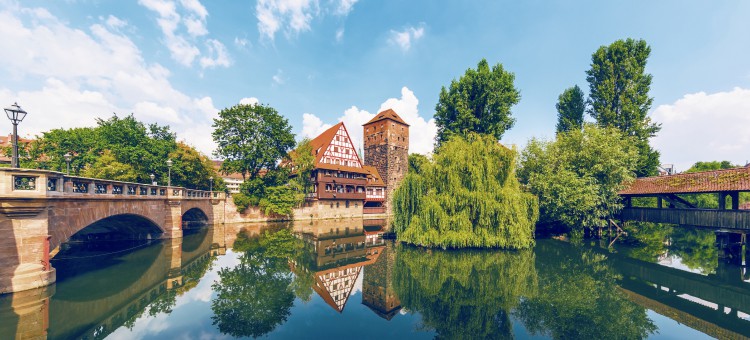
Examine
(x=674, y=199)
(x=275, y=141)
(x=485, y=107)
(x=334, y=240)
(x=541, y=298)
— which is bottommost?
(x=334, y=240)

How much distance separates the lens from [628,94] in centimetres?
3222

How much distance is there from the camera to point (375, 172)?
5428 cm

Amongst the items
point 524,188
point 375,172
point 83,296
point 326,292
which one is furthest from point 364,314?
point 375,172

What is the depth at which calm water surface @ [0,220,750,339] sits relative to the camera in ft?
28.2

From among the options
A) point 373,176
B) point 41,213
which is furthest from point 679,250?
point 41,213

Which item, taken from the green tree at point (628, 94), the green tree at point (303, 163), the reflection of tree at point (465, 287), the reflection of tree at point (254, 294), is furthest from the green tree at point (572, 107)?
the reflection of tree at point (254, 294)

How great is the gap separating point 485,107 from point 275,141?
92.1 feet

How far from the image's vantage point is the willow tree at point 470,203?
61.1 feet

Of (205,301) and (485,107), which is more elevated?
(485,107)

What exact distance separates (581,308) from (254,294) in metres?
12.4

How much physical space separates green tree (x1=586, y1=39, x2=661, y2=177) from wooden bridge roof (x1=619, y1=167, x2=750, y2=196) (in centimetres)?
1113

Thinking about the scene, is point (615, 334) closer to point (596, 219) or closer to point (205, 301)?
point (205, 301)

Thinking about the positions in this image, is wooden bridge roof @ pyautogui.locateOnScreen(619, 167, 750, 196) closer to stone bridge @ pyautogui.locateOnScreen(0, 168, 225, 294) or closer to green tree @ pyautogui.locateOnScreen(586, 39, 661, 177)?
green tree @ pyautogui.locateOnScreen(586, 39, 661, 177)

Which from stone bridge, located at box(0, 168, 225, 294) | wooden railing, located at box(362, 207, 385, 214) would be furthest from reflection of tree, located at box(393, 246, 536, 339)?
wooden railing, located at box(362, 207, 385, 214)
